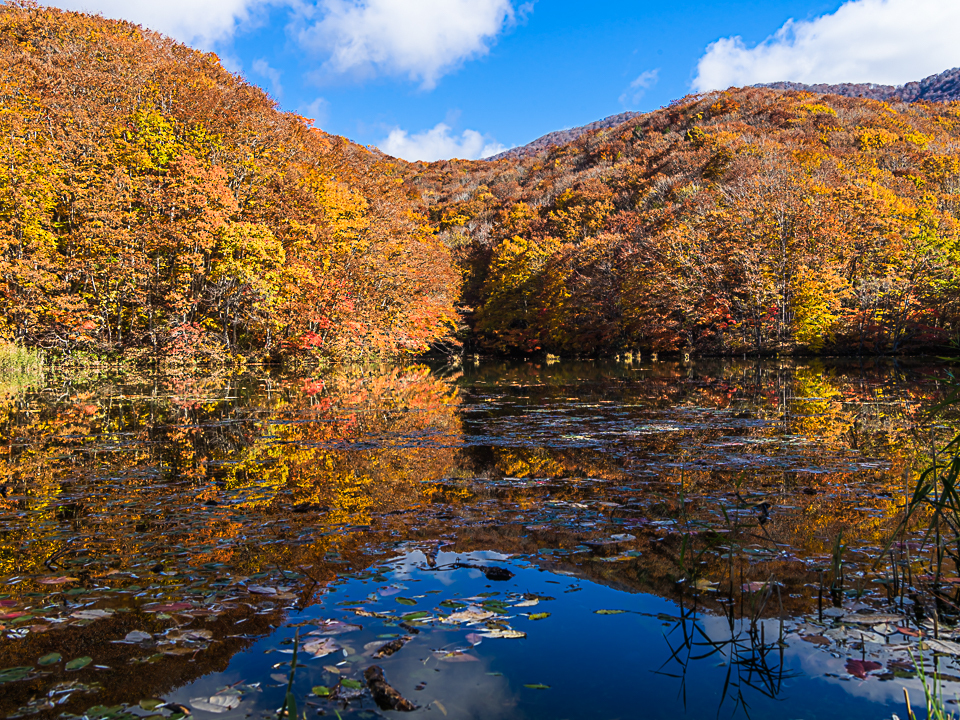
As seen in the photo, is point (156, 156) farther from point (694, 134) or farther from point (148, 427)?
point (694, 134)

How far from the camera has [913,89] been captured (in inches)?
3105

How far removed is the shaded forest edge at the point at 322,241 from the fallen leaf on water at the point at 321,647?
945 inches

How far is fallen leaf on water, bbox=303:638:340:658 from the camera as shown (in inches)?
104

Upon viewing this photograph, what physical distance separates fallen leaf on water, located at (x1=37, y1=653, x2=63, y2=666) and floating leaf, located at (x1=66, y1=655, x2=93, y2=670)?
3.0 inches

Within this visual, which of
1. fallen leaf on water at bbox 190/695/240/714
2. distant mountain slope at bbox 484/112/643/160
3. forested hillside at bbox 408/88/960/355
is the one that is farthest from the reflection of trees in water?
distant mountain slope at bbox 484/112/643/160

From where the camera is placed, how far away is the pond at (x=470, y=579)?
2.40 meters

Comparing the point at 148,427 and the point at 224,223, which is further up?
the point at 224,223

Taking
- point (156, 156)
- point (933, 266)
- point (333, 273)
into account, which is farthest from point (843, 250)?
point (156, 156)

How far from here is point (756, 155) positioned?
144 ft

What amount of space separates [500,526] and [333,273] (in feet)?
88.1

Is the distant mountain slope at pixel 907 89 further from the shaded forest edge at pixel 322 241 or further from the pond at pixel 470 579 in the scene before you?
the pond at pixel 470 579

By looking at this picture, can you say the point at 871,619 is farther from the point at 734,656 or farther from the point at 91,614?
the point at 91,614

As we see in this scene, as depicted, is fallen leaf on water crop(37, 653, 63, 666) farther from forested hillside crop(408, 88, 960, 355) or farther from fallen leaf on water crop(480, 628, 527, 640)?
forested hillside crop(408, 88, 960, 355)

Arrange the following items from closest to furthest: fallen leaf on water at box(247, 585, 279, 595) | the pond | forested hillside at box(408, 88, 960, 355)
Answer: the pond → fallen leaf on water at box(247, 585, 279, 595) → forested hillside at box(408, 88, 960, 355)
